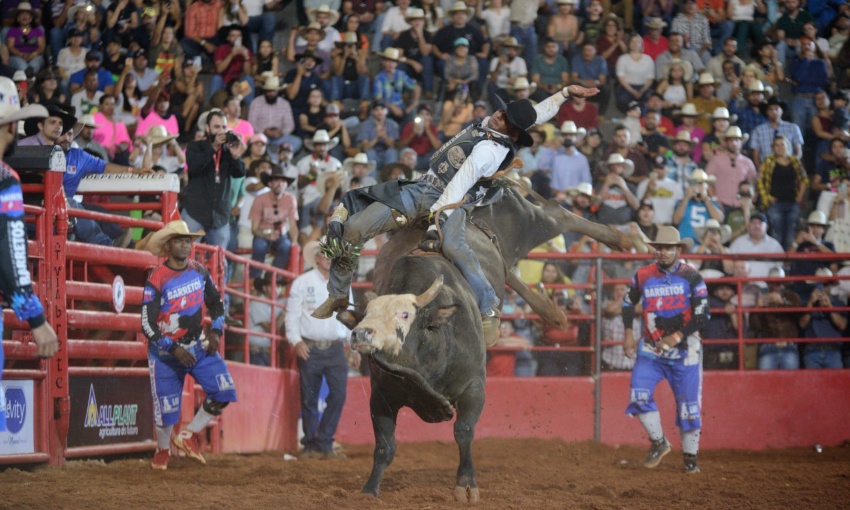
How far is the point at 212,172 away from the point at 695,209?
5845 mm

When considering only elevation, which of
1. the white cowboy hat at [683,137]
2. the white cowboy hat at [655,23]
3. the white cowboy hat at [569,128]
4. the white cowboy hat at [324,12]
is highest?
the white cowboy hat at [324,12]

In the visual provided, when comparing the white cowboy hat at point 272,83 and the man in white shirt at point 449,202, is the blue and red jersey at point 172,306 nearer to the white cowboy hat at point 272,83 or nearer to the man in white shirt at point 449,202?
the man in white shirt at point 449,202

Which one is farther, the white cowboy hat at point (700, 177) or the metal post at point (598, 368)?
the white cowboy hat at point (700, 177)

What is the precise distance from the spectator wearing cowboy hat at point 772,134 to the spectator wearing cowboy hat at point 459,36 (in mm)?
3764

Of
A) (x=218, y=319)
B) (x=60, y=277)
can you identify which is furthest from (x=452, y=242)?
(x=60, y=277)

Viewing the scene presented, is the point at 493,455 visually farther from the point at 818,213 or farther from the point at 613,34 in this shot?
the point at 613,34

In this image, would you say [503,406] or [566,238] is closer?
[503,406]

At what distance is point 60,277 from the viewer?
26.5 feet

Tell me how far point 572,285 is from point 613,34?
5433mm

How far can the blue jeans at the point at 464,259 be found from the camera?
732 cm

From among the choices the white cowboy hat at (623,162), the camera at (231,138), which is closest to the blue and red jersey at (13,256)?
the camera at (231,138)

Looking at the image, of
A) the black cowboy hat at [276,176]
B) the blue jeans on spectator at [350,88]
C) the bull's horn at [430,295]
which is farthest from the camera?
the blue jeans on spectator at [350,88]

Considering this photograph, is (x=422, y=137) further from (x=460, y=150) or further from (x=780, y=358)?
(x=460, y=150)

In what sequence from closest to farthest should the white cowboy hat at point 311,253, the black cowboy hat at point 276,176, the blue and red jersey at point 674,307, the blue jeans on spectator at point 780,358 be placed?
1. the blue and red jersey at point 674,307
2. the white cowboy hat at point 311,253
3. the blue jeans on spectator at point 780,358
4. the black cowboy hat at point 276,176
